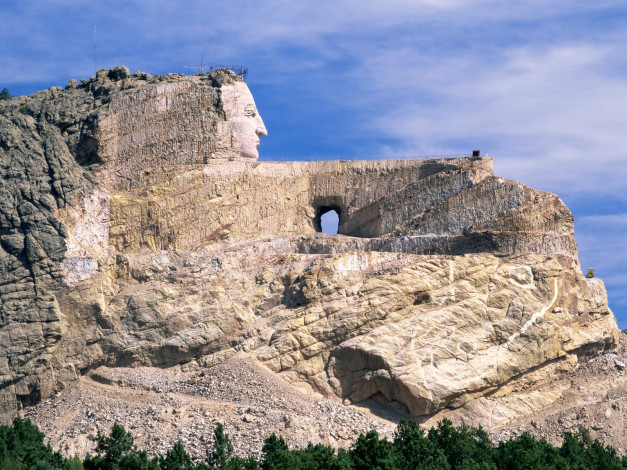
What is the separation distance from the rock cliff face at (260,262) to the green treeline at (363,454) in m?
3.38

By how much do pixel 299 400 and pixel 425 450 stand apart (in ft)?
22.1

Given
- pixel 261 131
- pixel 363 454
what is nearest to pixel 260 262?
pixel 261 131

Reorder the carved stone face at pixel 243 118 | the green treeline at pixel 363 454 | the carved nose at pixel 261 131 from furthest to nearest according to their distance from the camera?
1. the carved nose at pixel 261 131
2. the carved stone face at pixel 243 118
3. the green treeline at pixel 363 454

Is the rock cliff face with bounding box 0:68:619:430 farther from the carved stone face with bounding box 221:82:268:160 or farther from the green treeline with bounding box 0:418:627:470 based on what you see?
the green treeline with bounding box 0:418:627:470

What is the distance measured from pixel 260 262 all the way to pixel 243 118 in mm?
7097

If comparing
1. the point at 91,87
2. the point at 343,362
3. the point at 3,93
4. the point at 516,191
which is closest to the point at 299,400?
the point at 343,362

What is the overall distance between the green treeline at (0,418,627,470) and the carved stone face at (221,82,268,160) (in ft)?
52.4

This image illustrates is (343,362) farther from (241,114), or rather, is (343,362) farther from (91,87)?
(91,87)

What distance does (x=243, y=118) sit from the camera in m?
77.0

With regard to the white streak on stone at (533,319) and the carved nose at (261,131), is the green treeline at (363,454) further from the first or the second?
the carved nose at (261,131)

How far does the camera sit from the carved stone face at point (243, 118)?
252 ft

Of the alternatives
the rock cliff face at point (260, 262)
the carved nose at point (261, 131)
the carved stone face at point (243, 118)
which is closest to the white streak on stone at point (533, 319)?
the rock cliff face at point (260, 262)

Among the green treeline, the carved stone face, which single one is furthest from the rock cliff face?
the green treeline

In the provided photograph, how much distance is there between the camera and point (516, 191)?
7288 cm
